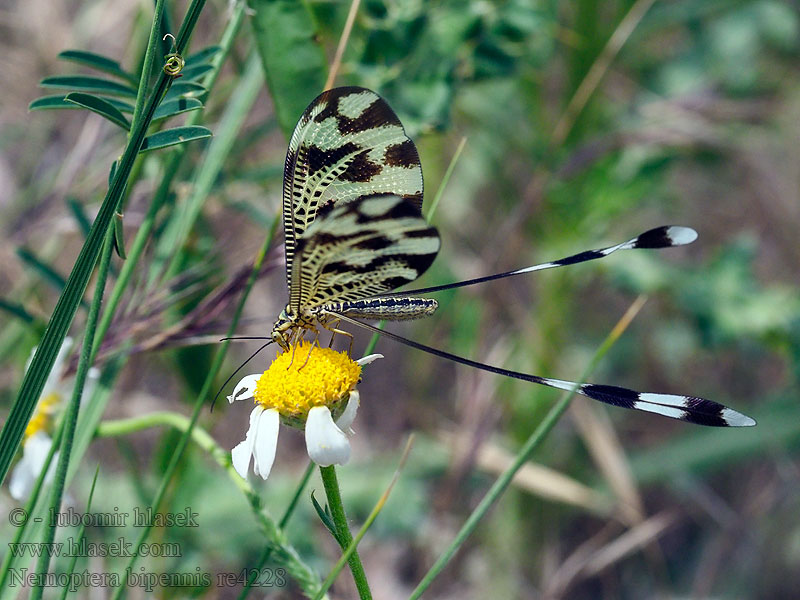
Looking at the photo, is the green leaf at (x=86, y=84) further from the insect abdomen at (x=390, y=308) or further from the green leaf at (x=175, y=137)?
the insect abdomen at (x=390, y=308)

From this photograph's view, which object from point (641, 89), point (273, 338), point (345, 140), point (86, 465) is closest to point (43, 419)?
point (273, 338)

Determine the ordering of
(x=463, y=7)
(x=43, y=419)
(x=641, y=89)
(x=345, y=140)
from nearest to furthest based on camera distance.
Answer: (x=345, y=140) → (x=43, y=419) → (x=463, y=7) → (x=641, y=89)

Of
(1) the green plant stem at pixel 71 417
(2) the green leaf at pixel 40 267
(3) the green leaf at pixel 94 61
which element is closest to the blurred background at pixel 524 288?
(2) the green leaf at pixel 40 267

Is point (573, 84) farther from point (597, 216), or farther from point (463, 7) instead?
point (463, 7)

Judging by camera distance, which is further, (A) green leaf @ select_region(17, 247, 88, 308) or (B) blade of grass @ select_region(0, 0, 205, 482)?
(A) green leaf @ select_region(17, 247, 88, 308)

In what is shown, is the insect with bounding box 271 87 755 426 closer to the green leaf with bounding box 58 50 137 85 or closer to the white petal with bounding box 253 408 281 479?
the white petal with bounding box 253 408 281 479

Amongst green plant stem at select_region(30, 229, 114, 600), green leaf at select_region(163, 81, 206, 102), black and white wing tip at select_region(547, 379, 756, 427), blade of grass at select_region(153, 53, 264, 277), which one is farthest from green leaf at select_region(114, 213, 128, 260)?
black and white wing tip at select_region(547, 379, 756, 427)
